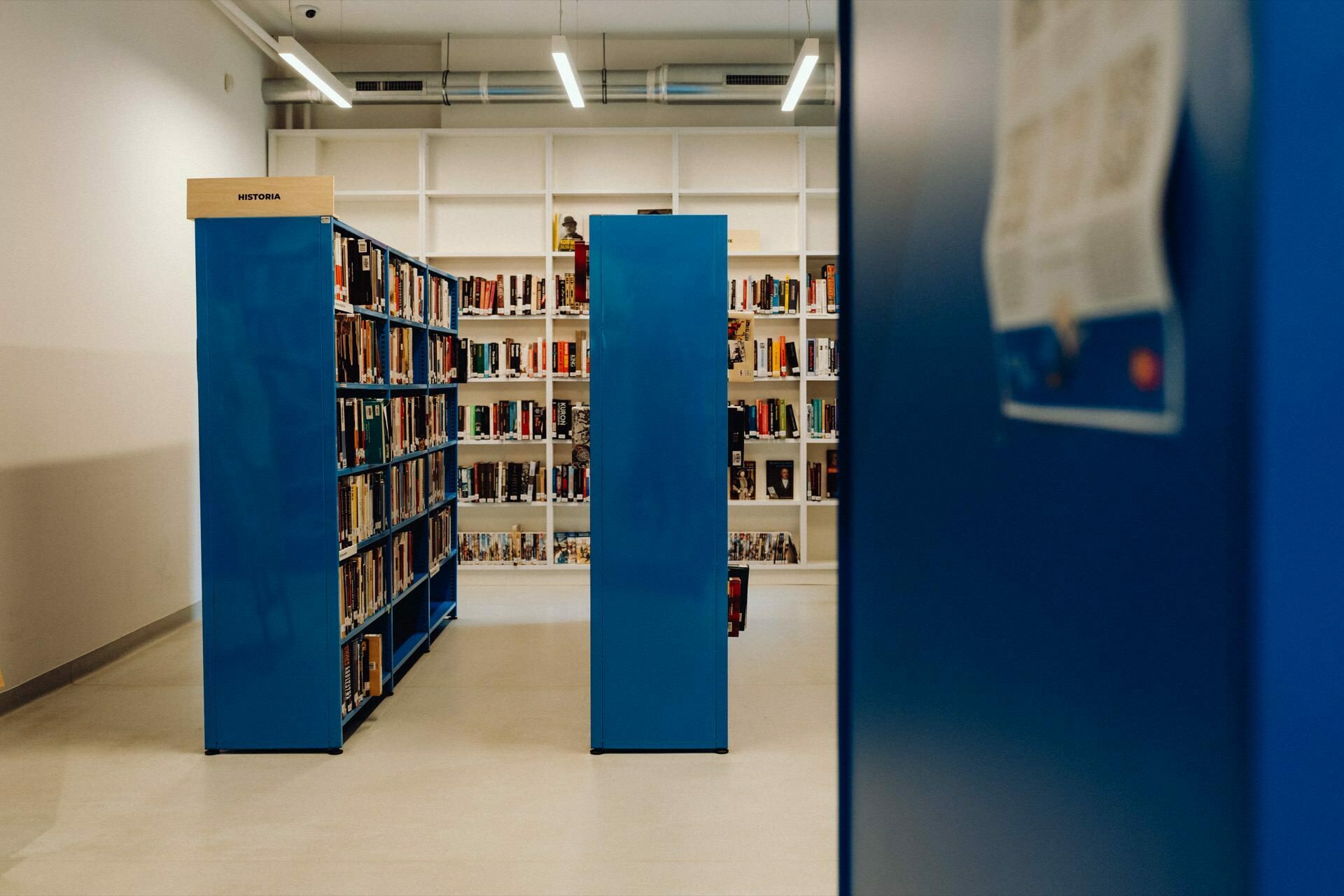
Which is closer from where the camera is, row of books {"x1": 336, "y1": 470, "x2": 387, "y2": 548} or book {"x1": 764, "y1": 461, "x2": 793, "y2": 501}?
row of books {"x1": 336, "y1": 470, "x2": 387, "y2": 548}

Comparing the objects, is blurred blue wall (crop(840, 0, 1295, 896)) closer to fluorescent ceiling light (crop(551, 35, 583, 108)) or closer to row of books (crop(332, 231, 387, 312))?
row of books (crop(332, 231, 387, 312))

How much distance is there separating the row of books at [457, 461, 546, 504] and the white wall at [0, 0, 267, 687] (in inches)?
75.5

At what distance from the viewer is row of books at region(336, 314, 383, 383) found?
385 cm

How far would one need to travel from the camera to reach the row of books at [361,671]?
384cm

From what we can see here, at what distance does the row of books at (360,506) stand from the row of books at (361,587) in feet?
0.31

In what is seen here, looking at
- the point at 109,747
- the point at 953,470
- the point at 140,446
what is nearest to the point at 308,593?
the point at 109,747

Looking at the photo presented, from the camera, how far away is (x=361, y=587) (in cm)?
408

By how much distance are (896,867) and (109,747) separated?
3.90m

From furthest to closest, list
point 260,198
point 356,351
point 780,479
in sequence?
point 780,479 → point 356,351 → point 260,198

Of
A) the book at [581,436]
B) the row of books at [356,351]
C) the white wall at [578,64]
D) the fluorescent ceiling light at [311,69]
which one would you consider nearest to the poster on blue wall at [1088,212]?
the row of books at [356,351]

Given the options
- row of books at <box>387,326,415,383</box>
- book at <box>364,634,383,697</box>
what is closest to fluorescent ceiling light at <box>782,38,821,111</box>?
row of books at <box>387,326,415,383</box>

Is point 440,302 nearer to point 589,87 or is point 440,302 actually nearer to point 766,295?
point 589,87

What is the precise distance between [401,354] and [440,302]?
0.97 metres

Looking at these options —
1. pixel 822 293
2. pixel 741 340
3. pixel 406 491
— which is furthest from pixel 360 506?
pixel 822 293
